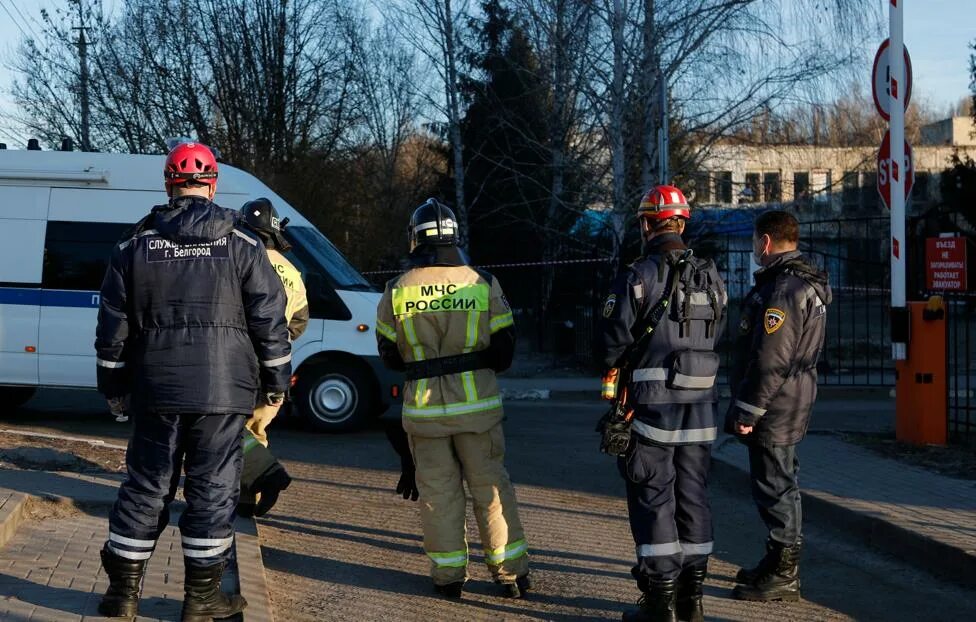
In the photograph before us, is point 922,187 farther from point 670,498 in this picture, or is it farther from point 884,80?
point 670,498

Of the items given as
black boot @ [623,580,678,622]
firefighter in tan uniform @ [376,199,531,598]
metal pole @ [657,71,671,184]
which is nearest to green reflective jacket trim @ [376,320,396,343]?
firefighter in tan uniform @ [376,199,531,598]

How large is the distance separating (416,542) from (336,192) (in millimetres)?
17711

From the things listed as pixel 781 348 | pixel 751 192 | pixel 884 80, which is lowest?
pixel 781 348

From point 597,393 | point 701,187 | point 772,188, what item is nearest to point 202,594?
point 597,393

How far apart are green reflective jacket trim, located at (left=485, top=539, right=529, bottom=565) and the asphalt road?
20 centimetres

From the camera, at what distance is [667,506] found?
204 inches

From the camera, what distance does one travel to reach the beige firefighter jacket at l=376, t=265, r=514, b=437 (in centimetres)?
560

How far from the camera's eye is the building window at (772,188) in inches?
758

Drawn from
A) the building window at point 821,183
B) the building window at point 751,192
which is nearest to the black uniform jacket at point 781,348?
the building window at point 821,183

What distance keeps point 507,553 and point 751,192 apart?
1448cm

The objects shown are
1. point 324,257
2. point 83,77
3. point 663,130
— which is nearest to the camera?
point 324,257

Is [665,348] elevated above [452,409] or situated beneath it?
elevated above

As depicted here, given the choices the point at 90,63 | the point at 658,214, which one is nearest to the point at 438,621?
the point at 658,214

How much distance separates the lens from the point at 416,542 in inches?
272
